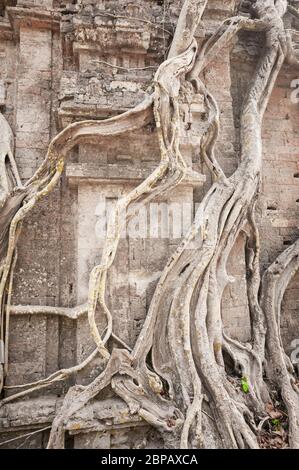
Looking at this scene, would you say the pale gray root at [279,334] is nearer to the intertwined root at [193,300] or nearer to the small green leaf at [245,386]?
the intertwined root at [193,300]

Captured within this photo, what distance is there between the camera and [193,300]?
2814 mm

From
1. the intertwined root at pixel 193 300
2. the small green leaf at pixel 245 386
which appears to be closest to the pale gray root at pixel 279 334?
the intertwined root at pixel 193 300

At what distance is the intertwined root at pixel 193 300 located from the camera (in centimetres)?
241

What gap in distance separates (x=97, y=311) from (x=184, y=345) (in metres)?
0.80

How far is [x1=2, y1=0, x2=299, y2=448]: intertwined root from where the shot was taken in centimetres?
241

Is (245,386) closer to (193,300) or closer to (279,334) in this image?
(279,334)

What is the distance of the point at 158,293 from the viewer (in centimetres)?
274

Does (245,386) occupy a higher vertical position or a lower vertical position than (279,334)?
lower

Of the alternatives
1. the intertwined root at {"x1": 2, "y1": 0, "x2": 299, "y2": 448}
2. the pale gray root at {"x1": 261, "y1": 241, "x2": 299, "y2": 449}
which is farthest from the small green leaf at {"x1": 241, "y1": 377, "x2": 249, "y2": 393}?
the pale gray root at {"x1": 261, "y1": 241, "x2": 299, "y2": 449}

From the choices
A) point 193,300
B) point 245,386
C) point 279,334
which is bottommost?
point 245,386

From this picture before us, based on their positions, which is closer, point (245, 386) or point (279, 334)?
point (245, 386)

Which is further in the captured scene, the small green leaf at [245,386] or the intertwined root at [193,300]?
the small green leaf at [245,386]

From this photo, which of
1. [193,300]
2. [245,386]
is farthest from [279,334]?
[193,300]

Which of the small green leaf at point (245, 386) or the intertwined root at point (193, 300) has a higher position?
the intertwined root at point (193, 300)
